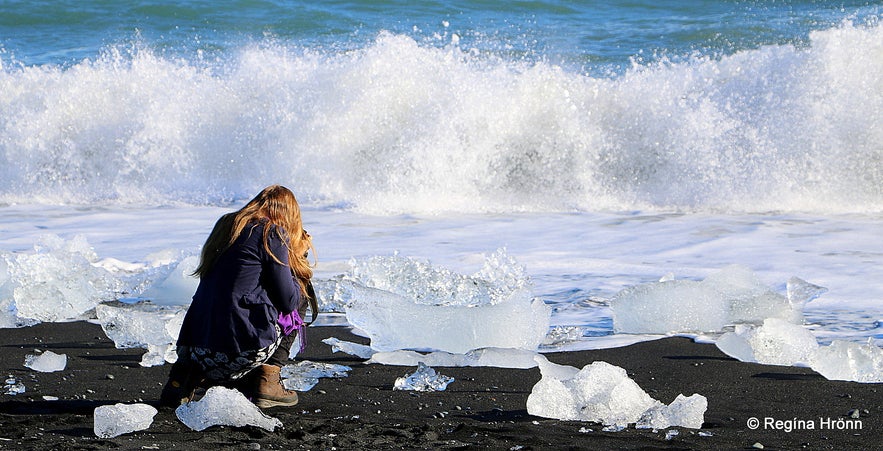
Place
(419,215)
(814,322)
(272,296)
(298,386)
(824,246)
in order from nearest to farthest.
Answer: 1. (272,296)
2. (298,386)
3. (814,322)
4. (824,246)
5. (419,215)

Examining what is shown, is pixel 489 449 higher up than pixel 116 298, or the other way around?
pixel 489 449

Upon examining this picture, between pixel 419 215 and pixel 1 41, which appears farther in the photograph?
pixel 1 41

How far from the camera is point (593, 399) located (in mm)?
3660

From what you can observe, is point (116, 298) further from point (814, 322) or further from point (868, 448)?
point (868, 448)

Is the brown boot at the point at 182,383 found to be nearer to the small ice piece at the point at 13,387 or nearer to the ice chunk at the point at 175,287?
the small ice piece at the point at 13,387

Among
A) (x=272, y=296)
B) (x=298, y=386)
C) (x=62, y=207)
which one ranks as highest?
(x=272, y=296)

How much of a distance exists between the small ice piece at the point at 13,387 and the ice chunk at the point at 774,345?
2.93 metres

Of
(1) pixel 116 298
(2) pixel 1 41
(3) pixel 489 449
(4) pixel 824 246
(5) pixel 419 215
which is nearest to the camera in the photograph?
(3) pixel 489 449

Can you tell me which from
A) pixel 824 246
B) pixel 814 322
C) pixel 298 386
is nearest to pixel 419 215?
pixel 824 246

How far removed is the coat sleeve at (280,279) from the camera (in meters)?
3.78

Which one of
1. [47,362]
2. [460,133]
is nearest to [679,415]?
[47,362]

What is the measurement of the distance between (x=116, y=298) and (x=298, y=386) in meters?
2.38

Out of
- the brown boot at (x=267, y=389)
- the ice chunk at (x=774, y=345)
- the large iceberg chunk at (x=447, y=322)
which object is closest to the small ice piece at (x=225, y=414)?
the brown boot at (x=267, y=389)

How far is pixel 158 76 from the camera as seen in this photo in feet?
41.0
